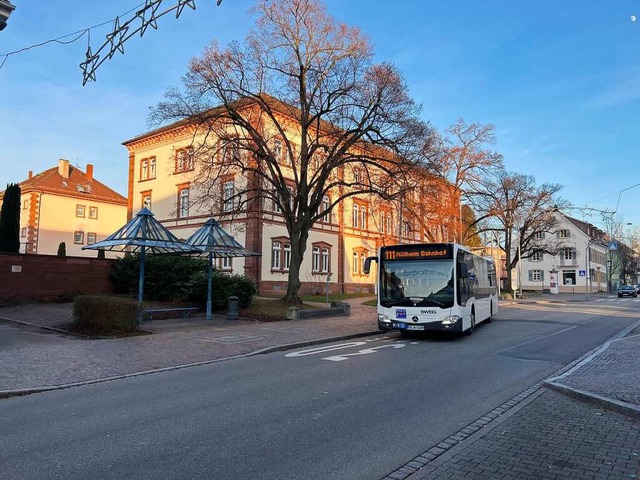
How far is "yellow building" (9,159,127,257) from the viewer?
5800 cm

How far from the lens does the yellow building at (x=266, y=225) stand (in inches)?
1499

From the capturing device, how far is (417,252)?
15469 millimetres

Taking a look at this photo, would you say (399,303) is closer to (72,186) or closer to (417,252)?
(417,252)

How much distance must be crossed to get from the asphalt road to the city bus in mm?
2702

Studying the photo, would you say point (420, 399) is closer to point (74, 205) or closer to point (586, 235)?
point (74, 205)

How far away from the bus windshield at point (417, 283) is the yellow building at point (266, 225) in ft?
68.7

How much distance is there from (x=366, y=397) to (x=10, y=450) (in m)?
4.63

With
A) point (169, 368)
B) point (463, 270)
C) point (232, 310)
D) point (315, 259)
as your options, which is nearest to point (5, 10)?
point (169, 368)

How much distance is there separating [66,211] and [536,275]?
74.2m

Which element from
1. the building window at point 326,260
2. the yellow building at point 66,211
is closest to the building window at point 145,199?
the yellow building at point 66,211

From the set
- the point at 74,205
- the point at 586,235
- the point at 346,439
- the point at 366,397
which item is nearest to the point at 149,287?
the point at 366,397

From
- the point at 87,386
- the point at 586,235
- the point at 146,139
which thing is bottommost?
the point at 87,386

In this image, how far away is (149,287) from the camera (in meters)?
25.2

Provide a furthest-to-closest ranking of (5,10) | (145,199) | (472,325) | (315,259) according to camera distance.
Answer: (145,199) → (315,259) → (472,325) → (5,10)
